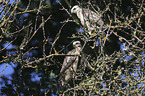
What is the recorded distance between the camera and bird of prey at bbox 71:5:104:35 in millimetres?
5678

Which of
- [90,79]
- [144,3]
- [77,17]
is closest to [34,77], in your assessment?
[90,79]

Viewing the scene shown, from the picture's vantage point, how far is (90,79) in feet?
17.6

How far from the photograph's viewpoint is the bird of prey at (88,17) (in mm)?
5678

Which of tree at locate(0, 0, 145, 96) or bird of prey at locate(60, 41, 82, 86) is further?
bird of prey at locate(60, 41, 82, 86)

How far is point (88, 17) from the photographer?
5922 millimetres

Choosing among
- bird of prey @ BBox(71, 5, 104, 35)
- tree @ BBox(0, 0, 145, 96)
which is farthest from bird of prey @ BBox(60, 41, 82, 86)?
bird of prey @ BBox(71, 5, 104, 35)

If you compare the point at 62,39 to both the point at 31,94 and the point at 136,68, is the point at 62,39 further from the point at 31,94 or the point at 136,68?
the point at 136,68

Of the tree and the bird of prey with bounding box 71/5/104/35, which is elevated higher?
the bird of prey with bounding box 71/5/104/35

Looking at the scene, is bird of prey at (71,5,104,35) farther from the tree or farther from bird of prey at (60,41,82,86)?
bird of prey at (60,41,82,86)

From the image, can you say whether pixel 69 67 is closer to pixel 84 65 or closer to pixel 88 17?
pixel 84 65

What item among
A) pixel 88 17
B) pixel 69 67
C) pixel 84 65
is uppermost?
pixel 88 17

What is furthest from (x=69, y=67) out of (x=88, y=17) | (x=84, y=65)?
(x=88, y=17)

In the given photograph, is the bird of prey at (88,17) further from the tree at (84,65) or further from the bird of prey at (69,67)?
the bird of prey at (69,67)

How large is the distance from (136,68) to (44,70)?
6.32 ft
